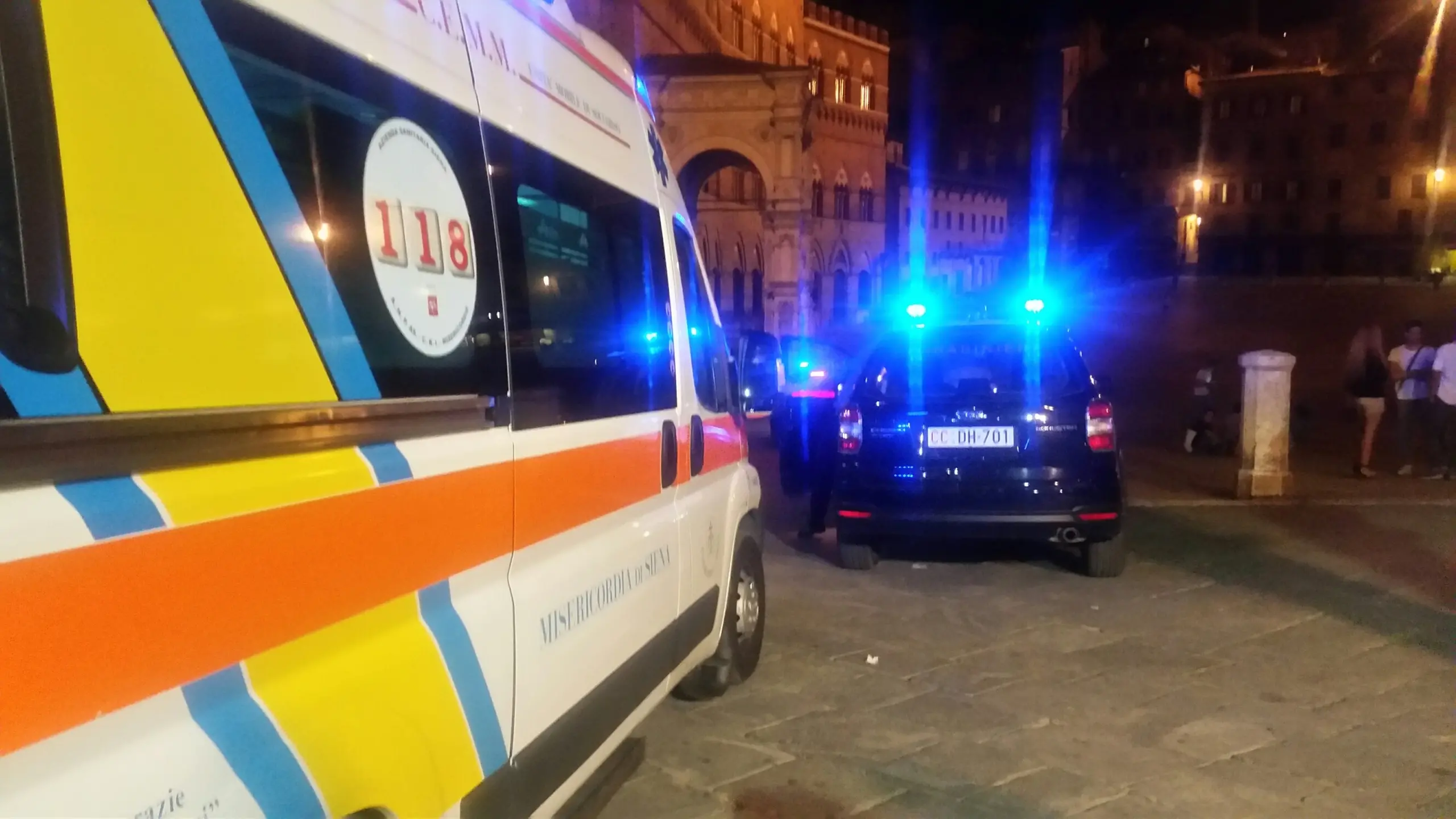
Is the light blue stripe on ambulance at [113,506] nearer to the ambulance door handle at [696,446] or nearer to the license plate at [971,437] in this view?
the ambulance door handle at [696,446]

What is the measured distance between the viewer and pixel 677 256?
4.37 meters

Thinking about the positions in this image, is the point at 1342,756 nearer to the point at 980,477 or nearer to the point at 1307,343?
the point at 980,477

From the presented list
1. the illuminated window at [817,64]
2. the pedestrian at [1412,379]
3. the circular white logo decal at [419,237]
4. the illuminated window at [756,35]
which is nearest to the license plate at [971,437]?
the circular white logo decal at [419,237]

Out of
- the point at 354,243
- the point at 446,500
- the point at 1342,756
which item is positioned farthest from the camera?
the point at 1342,756

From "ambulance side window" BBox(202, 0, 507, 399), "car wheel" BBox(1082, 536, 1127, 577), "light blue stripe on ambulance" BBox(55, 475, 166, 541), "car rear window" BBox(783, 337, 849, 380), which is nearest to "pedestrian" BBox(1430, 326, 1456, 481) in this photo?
"car wheel" BBox(1082, 536, 1127, 577)

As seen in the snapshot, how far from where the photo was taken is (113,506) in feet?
5.02

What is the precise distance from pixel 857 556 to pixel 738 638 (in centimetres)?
258

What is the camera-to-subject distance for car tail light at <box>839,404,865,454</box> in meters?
6.88

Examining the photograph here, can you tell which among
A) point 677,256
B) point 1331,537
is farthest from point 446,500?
point 1331,537

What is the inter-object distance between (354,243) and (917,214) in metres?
56.4

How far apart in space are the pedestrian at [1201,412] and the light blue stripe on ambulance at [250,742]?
44.9 feet

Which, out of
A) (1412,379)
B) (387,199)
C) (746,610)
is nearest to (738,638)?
(746,610)

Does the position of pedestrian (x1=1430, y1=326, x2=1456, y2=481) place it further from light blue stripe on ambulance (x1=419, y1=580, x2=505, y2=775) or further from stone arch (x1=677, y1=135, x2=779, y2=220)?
stone arch (x1=677, y1=135, x2=779, y2=220)

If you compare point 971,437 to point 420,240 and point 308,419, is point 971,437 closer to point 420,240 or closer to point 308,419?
point 420,240
